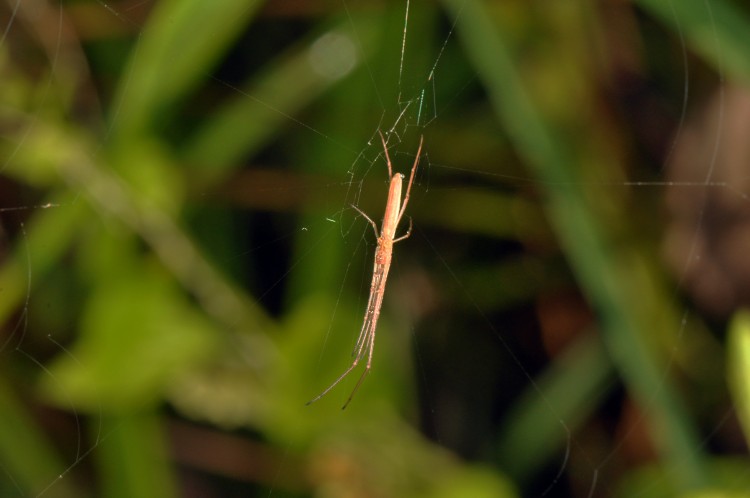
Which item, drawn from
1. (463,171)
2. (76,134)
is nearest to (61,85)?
(76,134)

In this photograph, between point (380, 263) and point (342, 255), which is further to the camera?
point (342, 255)

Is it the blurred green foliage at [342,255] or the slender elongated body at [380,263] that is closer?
the slender elongated body at [380,263]

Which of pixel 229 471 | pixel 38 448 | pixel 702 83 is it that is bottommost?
pixel 229 471

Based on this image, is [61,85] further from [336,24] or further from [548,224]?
[548,224]

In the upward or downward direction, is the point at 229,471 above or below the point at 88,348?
below
